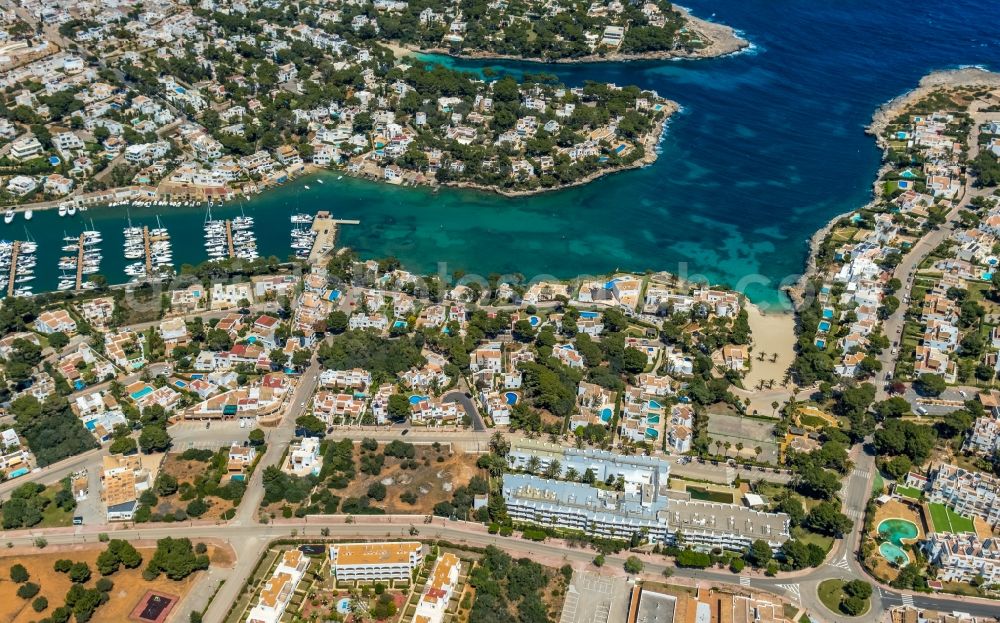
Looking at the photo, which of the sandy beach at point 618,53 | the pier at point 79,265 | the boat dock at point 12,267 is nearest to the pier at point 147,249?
the pier at point 79,265

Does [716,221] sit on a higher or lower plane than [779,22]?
lower

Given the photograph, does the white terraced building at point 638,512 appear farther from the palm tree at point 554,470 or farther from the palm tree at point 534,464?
the palm tree at point 534,464

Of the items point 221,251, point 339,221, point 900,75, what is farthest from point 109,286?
point 900,75

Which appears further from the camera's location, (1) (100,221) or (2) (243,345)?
(1) (100,221)

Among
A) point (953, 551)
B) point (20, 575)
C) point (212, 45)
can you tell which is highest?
point (212, 45)

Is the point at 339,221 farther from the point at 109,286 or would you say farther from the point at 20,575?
the point at 20,575

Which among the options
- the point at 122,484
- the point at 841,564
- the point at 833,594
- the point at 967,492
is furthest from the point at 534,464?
the point at 967,492
